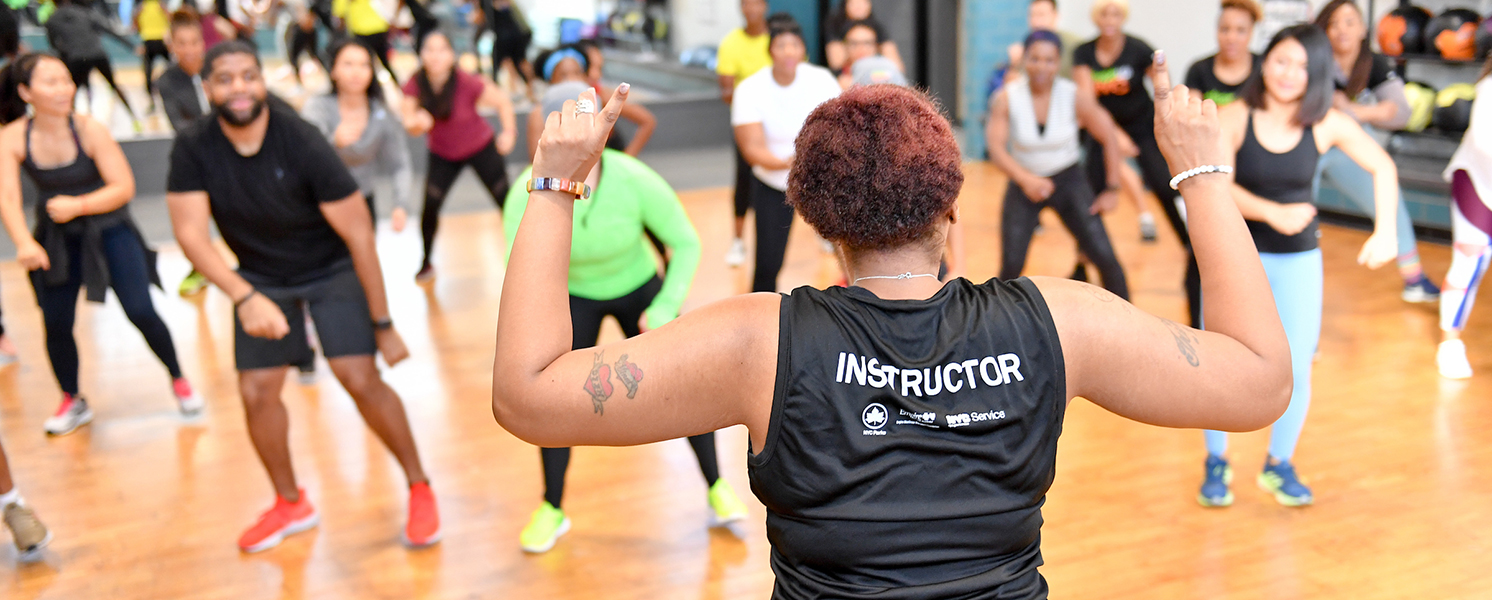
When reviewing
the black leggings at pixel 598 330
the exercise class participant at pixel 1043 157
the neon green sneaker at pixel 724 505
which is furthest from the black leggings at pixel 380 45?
the neon green sneaker at pixel 724 505

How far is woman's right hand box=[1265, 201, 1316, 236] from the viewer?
Result: 10.7ft

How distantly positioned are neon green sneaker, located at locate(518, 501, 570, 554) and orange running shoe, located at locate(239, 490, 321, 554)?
708 mm

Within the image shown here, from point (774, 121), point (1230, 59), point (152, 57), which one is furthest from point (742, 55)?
point (152, 57)

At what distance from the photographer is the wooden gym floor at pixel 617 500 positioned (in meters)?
3.26

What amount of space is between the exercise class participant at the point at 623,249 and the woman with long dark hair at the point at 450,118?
9.76ft

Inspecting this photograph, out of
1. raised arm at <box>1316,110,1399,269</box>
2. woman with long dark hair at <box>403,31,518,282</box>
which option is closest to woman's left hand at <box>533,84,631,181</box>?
raised arm at <box>1316,110,1399,269</box>

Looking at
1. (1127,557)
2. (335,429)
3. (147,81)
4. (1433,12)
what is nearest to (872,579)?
(1127,557)

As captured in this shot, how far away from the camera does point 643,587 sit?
10.7 ft

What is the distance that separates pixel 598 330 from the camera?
10.9 feet

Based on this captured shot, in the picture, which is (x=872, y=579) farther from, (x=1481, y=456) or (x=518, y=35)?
(x=518, y=35)

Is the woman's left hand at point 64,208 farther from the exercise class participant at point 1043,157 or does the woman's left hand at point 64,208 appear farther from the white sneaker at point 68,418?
the exercise class participant at point 1043,157

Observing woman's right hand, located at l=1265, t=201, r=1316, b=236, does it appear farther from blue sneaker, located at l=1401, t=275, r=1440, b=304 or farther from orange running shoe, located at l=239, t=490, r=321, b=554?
orange running shoe, located at l=239, t=490, r=321, b=554

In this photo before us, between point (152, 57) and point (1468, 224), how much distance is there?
10.1m

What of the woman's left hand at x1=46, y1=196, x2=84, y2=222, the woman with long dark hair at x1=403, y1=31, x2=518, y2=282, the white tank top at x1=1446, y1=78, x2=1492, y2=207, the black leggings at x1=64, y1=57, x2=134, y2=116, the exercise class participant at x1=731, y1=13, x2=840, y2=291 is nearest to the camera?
the woman's left hand at x1=46, y1=196, x2=84, y2=222
